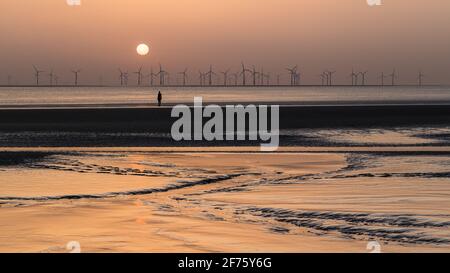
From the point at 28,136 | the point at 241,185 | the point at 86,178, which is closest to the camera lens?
the point at 241,185

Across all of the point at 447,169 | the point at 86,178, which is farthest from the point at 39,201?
the point at 447,169

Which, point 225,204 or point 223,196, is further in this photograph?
point 223,196

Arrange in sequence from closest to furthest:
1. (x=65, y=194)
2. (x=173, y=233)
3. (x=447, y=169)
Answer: (x=173, y=233)
(x=65, y=194)
(x=447, y=169)

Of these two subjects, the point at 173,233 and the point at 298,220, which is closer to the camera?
the point at 173,233

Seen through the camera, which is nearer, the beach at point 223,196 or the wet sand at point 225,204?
the wet sand at point 225,204

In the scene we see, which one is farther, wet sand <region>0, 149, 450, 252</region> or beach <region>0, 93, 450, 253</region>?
beach <region>0, 93, 450, 253</region>

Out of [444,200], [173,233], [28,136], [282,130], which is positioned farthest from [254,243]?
[282,130]

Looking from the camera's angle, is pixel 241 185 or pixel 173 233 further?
pixel 241 185

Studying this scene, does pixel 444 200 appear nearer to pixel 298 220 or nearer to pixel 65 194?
pixel 298 220

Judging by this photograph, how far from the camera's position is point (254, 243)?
16.4 meters

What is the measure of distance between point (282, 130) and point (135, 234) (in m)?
40.8

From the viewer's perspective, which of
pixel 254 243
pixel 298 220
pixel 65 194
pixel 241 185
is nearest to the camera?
pixel 254 243
